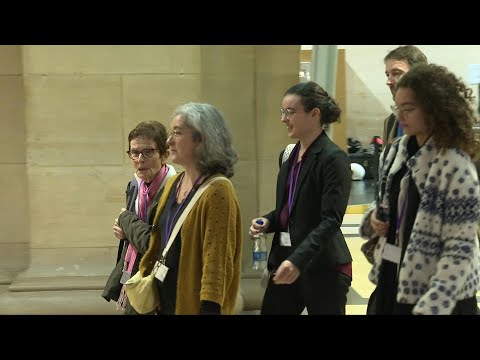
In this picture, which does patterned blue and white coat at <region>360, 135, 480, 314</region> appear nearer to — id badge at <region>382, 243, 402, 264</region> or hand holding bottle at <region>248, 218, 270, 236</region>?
id badge at <region>382, 243, 402, 264</region>

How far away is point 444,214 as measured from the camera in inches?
99.2

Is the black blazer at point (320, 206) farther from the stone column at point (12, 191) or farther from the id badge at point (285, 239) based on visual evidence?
the stone column at point (12, 191)

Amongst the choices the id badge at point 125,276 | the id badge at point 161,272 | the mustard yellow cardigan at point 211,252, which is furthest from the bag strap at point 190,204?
the id badge at point 125,276

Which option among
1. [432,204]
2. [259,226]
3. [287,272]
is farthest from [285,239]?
[432,204]

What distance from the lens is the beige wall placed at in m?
Result: 5.35

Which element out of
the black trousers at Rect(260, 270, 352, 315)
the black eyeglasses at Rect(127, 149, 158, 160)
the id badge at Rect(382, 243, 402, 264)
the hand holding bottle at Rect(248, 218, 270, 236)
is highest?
the black eyeglasses at Rect(127, 149, 158, 160)

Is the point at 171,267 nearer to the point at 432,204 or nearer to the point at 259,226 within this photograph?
the point at 259,226

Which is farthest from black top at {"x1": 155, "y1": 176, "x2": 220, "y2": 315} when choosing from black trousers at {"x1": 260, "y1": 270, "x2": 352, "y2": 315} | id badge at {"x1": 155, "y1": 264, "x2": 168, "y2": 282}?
black trousers at {"x1": 260, "y1": 270, "x2": 352, "y2": 315}

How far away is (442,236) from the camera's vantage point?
253 centimetres

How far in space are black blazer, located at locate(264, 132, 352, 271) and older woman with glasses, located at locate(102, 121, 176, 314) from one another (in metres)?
0.73

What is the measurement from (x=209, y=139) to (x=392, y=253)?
3.31ft

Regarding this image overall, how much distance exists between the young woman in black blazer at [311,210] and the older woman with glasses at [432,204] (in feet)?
1.89
